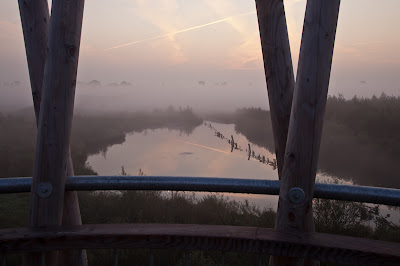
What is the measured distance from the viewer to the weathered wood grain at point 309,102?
67.7 inches

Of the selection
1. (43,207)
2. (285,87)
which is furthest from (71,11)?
(285,87)

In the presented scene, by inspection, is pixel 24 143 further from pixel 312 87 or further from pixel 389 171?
pixel 389 171

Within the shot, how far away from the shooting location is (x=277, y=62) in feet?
6.94

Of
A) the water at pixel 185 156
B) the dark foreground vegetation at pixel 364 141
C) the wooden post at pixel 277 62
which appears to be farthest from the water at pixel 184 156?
the wooden post at pixel 277 62

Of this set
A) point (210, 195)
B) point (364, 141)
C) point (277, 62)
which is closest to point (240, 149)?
point (364, 141)

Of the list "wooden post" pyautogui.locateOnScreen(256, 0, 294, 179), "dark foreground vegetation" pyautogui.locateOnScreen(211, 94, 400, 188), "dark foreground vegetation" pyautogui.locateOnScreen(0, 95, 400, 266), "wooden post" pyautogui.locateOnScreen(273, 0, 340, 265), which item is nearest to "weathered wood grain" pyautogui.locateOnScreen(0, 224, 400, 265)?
"wooden post" pyautogui.locateOnScreen(273, 0, 340, 265)

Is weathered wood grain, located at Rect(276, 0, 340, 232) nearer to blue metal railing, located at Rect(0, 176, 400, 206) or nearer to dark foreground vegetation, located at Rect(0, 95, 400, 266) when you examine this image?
blue metal railing, located at Rect(0, 176, 400, 206)

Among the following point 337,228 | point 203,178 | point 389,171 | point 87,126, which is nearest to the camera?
point 203,178

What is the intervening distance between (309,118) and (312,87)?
163 millimetres

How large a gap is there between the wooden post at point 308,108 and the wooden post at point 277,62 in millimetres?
332

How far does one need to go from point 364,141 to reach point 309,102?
79.2 feet

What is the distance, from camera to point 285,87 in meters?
2.12

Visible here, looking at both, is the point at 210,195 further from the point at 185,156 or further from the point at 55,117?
the point at 185,156

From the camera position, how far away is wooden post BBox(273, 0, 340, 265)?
172 cm
